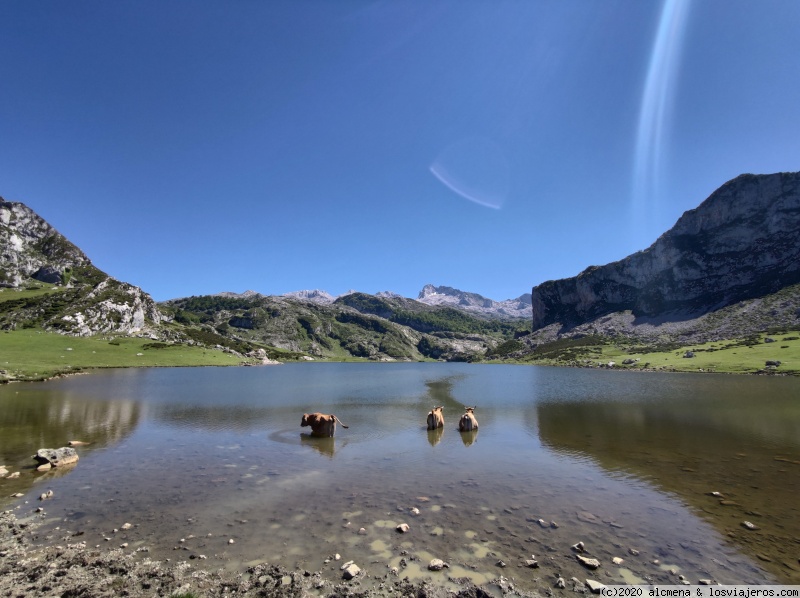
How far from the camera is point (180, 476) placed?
875 inches

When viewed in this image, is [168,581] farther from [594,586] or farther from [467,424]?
[467,424]

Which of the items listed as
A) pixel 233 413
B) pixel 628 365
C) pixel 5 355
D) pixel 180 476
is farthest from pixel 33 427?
pixel 628 365

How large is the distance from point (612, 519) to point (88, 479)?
27.0m

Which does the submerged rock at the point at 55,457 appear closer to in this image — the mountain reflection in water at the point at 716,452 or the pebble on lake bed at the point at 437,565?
the pebble on lake bed at the point at 437,565

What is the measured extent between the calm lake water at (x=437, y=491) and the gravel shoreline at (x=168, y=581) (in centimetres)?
61

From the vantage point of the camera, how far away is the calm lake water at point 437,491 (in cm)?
1328

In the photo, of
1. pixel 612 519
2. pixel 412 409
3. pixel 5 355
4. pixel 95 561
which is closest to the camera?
pixel 95 561

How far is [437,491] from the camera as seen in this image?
65.6 feet

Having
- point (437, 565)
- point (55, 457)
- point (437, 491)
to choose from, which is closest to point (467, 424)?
point (437, 491)

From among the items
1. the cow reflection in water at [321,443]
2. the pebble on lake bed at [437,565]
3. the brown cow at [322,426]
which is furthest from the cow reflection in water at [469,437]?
the pebble on lake bed at [437,565]

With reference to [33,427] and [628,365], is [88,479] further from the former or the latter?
[628,365]

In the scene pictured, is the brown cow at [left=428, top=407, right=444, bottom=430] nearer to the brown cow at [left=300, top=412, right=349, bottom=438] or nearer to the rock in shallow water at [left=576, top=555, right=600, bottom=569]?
the brown cow at [left=300, top=412, right=349, bottom=438]

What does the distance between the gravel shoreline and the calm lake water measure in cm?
61

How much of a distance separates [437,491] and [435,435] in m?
15.6
